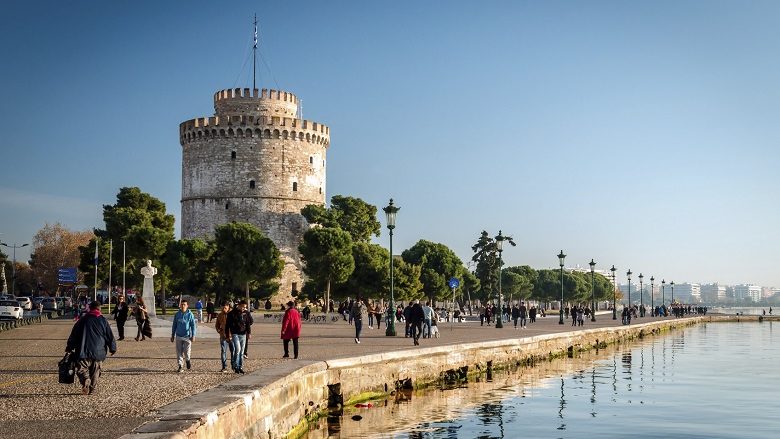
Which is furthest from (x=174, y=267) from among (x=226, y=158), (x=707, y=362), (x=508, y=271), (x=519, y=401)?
(x=508, y=271)

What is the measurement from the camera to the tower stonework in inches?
3142

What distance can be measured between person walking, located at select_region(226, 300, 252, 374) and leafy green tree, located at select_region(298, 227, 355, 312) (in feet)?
162

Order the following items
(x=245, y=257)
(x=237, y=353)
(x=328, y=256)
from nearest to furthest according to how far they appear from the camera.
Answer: (x=237, y=353) → (x=245, y=257) → (x=328, y=256)

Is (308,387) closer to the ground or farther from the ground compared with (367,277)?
closer to the ground

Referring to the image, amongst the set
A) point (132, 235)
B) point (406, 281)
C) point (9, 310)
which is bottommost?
point (9, 310)

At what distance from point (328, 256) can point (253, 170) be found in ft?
52.5

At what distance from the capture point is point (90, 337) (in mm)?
13656

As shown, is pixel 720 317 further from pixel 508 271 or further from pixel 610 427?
pixel 610 427

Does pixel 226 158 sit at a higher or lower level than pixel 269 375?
higher

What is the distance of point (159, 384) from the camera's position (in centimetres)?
1502

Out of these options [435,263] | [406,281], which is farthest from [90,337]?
Result: [435,263]

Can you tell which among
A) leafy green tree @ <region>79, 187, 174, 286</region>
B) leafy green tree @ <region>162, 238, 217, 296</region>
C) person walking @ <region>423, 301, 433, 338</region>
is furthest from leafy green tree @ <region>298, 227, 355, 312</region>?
person walking @ <region>423, 301, 433, 338</region>

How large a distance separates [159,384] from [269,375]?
188 cm

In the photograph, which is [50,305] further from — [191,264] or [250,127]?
[250,127]
